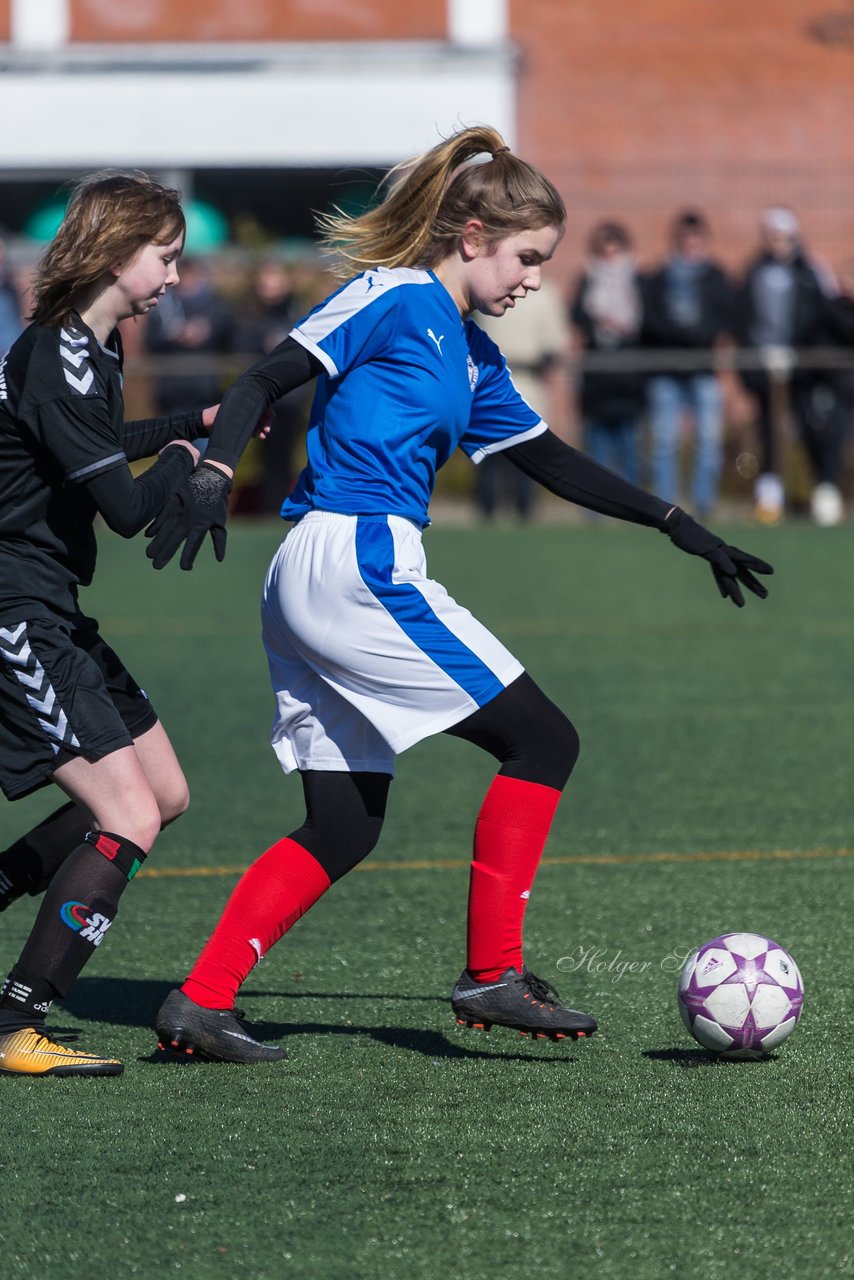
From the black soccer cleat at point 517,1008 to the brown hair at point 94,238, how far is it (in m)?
1.62

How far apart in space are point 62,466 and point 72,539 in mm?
269

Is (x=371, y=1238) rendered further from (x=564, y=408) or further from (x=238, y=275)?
(x=238, y=275)

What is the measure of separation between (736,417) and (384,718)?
15.6 m

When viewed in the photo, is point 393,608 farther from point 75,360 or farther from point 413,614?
point 75,360

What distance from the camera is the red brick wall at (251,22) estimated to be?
79.2 ft

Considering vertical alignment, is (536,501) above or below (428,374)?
below

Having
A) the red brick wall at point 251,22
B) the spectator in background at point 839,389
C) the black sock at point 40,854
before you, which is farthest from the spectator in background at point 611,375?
the black sock at point 40,854

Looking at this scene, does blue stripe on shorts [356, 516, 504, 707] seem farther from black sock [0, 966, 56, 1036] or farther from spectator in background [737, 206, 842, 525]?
spectator in background [737, 206, 842, 525]

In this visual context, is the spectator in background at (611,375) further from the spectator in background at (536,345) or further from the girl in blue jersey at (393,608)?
the girl in blue jersey at (393,608)

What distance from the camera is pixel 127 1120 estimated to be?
3883mm

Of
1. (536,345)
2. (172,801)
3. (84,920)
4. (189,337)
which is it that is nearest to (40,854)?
(172,801)

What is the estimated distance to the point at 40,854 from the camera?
15.1ft

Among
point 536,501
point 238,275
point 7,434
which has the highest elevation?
point 7,434

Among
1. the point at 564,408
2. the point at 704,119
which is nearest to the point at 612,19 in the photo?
the point at 704,119
